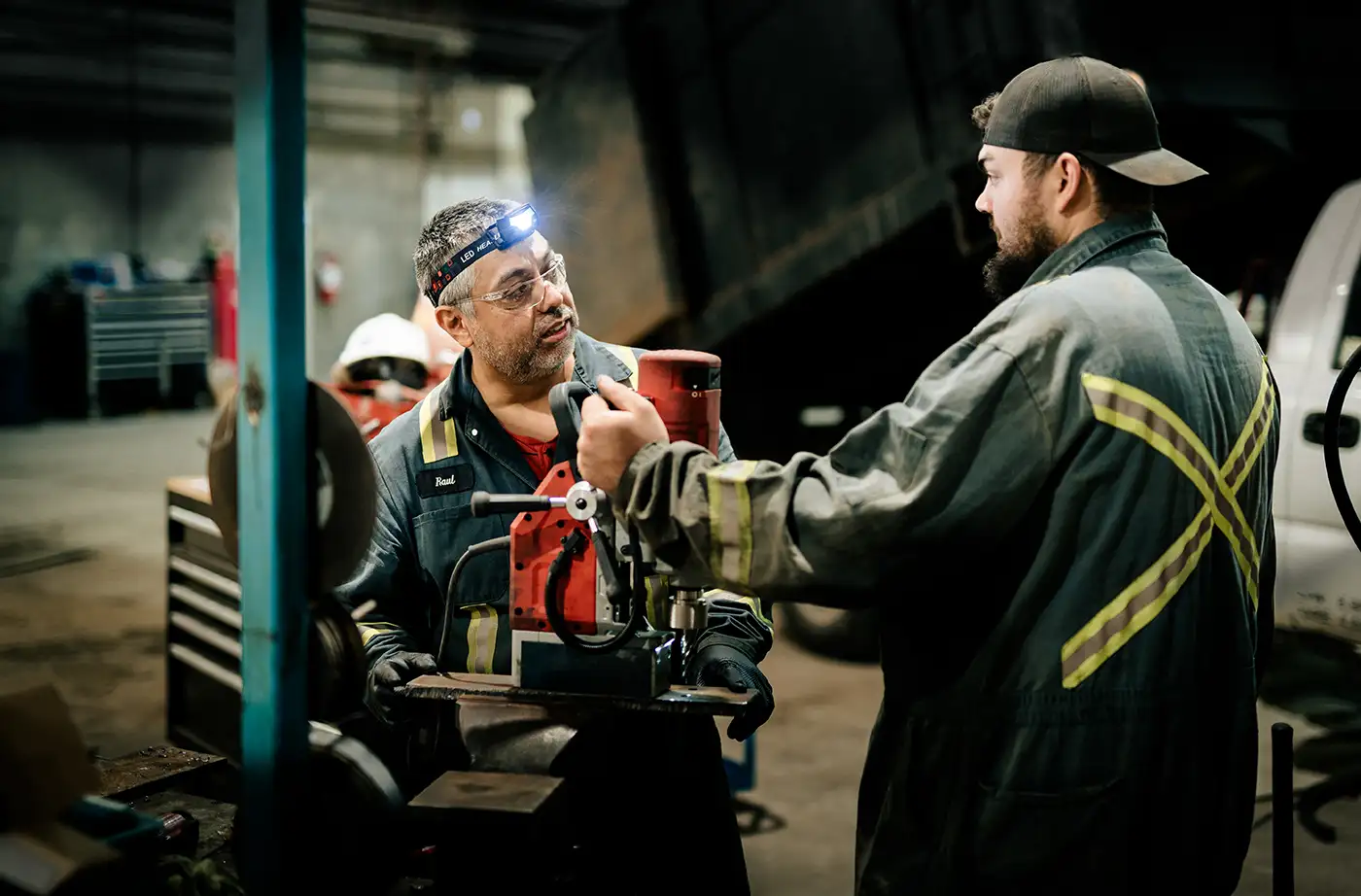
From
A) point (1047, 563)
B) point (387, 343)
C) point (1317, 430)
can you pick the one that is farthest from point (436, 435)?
point (1317, 430)

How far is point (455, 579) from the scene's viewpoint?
8.04ft

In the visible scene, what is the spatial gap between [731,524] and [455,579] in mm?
710

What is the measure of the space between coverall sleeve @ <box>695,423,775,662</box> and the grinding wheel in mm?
804

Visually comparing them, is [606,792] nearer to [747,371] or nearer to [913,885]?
[913,885]

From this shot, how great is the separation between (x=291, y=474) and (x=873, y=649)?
174 inches

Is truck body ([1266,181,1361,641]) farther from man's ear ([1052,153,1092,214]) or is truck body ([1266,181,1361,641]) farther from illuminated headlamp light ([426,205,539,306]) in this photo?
illuminated headlamp light ([426,205,539,306])

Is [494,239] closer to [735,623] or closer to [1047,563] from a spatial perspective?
[735,623]

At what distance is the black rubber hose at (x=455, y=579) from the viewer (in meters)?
2.39

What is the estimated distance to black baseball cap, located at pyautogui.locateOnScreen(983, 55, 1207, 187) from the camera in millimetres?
2061

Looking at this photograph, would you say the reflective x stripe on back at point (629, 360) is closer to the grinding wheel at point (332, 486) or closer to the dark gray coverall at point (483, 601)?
the dark gray coverall at point (483, 601)

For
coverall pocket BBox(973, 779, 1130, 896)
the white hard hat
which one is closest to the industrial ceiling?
the white hard hat

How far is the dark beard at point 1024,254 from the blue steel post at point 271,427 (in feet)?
3.55

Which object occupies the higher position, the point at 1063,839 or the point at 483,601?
the point at 483,601

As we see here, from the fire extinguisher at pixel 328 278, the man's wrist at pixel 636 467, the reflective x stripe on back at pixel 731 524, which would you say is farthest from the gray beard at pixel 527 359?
the fire extinguisher at pixel 328 278
